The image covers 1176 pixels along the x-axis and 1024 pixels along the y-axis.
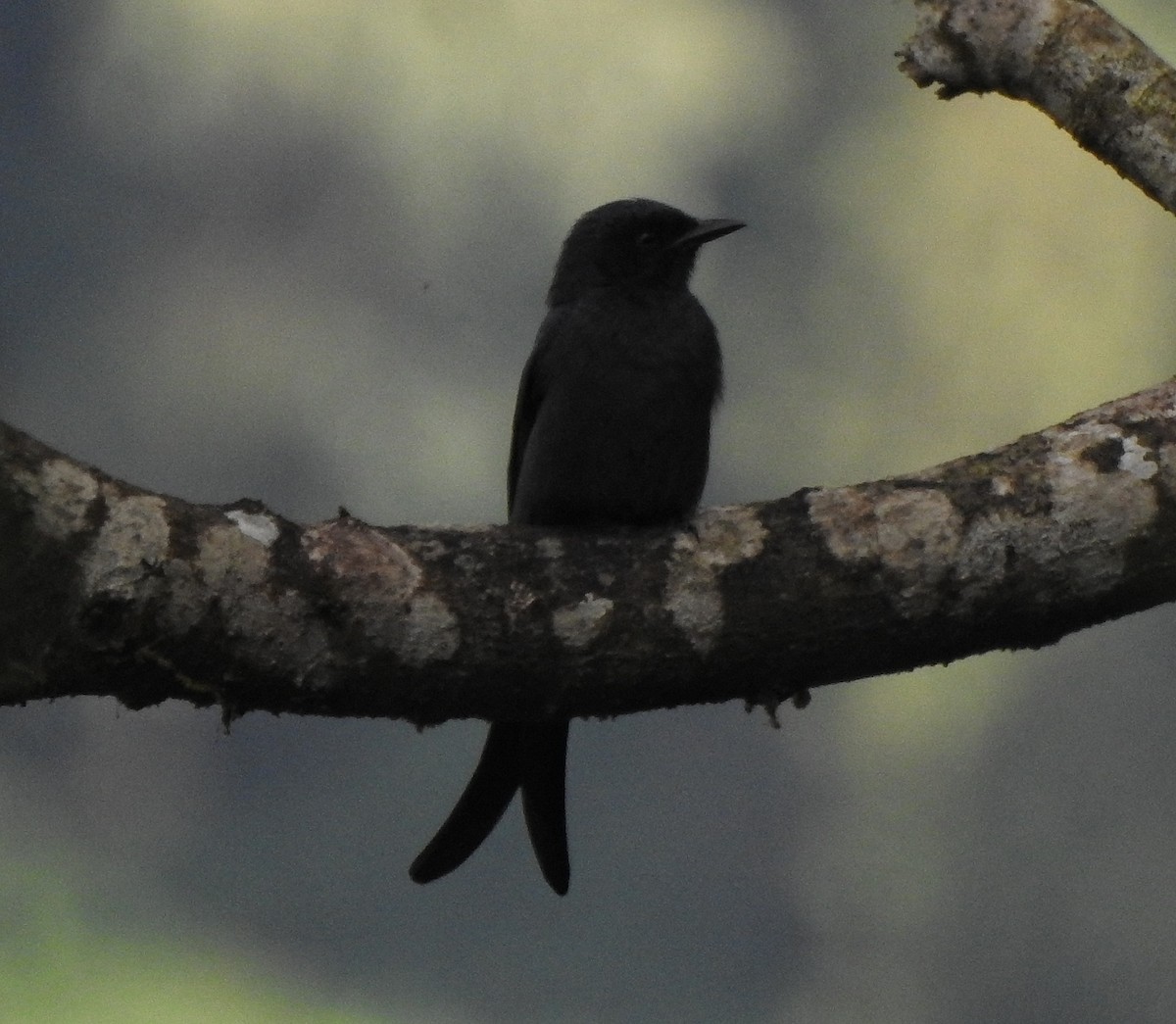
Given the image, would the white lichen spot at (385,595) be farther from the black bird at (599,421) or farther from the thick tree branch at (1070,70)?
the thick tree branch at (1070,70)

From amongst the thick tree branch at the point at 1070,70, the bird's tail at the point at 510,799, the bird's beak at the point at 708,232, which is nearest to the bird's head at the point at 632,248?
the bird's beak at the point at 708,232

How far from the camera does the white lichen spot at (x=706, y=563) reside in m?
3.40

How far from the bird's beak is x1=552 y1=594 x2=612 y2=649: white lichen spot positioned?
1.93m

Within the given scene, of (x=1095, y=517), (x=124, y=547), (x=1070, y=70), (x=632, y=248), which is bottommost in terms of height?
(x=124, y=547)

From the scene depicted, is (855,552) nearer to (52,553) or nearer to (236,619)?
(236,619)

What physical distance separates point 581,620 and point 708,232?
2020 millimetres

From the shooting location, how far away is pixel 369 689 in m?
3.23

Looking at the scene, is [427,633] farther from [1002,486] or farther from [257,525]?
[1002,486]

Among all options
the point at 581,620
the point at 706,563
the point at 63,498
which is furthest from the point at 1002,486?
the point at 63,498

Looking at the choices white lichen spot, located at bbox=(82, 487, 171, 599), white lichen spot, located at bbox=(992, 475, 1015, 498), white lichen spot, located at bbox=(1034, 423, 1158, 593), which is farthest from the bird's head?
white lichen spot, located at bbox=(82, 487, 171, 599)

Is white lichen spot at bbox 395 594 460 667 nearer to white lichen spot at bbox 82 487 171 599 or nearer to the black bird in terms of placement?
white lichen spot at bbox 82 487 171 599

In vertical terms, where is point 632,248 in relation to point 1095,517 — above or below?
above

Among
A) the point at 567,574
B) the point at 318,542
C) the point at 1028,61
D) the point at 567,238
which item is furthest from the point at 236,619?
the point at 1028,61

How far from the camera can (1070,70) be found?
475cm
